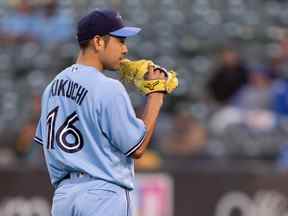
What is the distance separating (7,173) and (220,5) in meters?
3.62

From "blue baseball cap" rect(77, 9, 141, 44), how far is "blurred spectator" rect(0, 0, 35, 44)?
7189 millimetres

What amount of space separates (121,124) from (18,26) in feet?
24.7

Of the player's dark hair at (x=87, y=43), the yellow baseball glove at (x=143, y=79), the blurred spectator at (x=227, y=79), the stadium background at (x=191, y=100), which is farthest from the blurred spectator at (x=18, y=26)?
the player's dark hair at (x=87, y=43)

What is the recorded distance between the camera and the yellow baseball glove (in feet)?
15.5

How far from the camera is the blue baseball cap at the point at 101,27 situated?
4.61 metres

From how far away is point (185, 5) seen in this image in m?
11.5

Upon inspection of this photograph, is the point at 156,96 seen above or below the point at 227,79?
above

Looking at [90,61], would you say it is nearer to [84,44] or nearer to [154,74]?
[84,44]

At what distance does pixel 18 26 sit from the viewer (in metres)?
11.8

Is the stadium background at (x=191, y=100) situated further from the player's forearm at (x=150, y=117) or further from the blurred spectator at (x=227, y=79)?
the player's forearm at (x=150, y=117)

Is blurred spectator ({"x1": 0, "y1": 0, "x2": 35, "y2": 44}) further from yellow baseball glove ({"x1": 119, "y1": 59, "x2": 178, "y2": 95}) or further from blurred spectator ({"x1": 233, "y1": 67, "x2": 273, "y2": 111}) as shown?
yellow baseball glove ({"x1": 119, "y1": 59, "x2": 178, "y2": 95})

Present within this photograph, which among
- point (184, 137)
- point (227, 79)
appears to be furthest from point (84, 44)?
point (227, 79)

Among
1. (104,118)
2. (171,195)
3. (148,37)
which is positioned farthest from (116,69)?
(148,37)

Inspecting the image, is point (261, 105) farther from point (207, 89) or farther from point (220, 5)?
point (220, 5)
